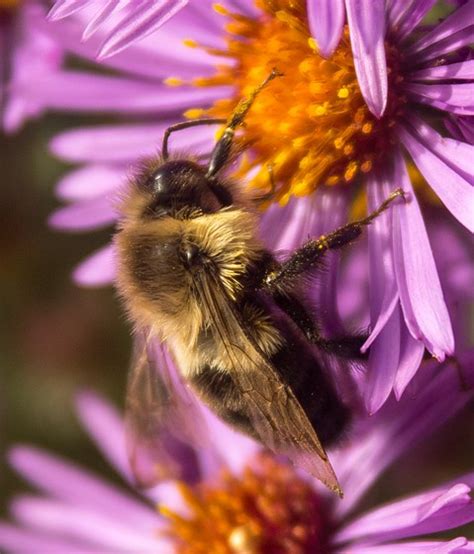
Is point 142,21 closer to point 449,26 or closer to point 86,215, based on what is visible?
point 449,26

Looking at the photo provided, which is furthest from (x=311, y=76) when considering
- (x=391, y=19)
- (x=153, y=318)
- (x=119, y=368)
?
(x=119, y=368)

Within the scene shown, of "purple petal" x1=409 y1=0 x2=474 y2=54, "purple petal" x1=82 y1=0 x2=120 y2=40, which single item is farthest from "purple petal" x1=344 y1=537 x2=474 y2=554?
"purple petal" x1=82 y1=0 x2=120 y2=40

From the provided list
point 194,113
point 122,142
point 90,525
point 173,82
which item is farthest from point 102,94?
point 90,525

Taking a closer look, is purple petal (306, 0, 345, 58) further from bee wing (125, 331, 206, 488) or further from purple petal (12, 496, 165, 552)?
purple petal (12, 496, 165, 552)

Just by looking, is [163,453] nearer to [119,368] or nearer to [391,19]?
[391,19]

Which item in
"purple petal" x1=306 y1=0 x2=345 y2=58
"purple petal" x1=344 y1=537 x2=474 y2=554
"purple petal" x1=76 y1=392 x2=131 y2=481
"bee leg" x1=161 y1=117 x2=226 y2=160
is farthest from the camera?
"purple petal" x1=76 y1=392 x2=131 y2=481

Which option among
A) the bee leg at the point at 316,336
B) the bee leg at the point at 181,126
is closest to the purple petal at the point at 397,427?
the bee leg at the point at 316,336
